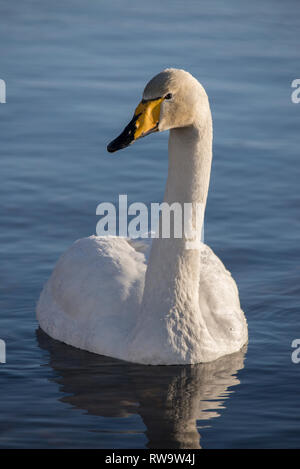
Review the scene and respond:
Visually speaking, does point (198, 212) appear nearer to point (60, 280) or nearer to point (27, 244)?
point (60, 280)

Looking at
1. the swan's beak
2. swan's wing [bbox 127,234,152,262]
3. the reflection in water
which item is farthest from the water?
the swan's beak

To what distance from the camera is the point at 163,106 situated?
365 inches

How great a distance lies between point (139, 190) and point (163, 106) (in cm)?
571

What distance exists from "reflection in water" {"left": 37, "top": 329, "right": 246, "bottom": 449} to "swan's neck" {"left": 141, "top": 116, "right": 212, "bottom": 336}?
557 millimetres

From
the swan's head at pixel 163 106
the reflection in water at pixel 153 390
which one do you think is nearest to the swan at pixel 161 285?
Answer: the swan's head at pixel 163 106

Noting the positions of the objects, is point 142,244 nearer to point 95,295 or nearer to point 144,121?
point 95,295

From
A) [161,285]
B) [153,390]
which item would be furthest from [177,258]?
[153,390]

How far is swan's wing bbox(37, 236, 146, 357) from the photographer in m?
10.4

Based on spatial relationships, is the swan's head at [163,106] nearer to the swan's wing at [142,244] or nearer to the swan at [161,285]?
the swan at [161,285]

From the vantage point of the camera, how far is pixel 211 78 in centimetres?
1945

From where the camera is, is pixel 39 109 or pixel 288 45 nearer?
pixel 39 109

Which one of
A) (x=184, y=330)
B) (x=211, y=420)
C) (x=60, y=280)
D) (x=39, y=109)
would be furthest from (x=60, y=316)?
(x=39, y=109)

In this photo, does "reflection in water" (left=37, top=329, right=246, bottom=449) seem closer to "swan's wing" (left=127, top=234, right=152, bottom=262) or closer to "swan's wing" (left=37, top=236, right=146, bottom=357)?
"swan's wing" (left=37, top=236, right=146, bottom=357)

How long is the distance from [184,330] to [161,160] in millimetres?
6337
